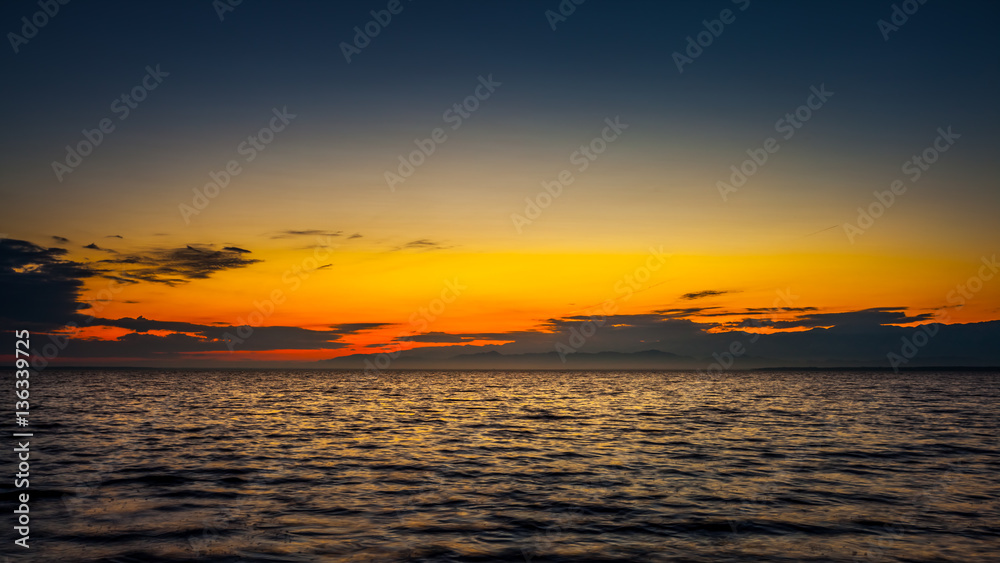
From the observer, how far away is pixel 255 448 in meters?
31.5

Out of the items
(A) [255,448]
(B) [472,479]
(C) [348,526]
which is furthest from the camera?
(A) [255,448]

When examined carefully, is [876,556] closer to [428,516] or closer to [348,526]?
[428,516]

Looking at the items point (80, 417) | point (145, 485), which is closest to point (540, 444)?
point (145, 485)

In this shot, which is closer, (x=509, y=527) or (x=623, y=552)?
(x=623, y=552)

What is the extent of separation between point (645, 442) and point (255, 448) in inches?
809

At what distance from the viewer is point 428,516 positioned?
1792 centimetres

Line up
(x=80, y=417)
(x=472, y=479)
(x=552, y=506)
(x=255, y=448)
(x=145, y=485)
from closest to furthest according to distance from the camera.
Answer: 1. (x=552, y=506)
2. (x=145, y=485)
3. (x=472, y=479)
4. (x=255, y=448)
5. (x=80, y=417)

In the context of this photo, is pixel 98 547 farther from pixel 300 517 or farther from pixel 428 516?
pixel 428 516

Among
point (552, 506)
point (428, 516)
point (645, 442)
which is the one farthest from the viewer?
point (645, 442)

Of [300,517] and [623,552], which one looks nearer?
[623,552]

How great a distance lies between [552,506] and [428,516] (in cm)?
393

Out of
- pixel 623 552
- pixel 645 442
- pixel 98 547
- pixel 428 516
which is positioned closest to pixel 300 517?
pixel 428 516

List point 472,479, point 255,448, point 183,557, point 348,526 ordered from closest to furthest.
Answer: point 183,557 → point 348,526 → point 472,479 → point 255,448

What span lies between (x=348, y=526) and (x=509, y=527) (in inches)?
173
